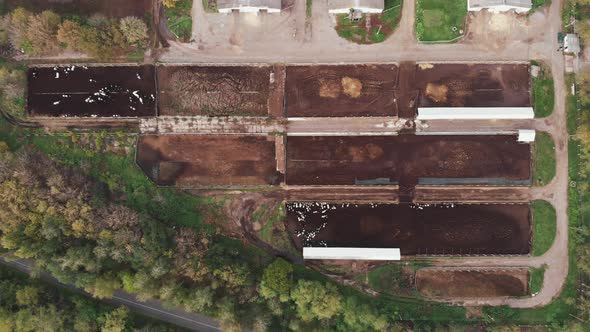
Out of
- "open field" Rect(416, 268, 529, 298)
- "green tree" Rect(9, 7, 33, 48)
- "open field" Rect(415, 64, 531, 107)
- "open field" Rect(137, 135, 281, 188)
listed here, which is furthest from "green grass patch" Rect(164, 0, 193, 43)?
"open field" Rect(416, 268, 529, 298)

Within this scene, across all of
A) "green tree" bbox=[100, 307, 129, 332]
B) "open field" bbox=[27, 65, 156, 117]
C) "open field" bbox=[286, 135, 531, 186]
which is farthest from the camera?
"open field" bbox=[27, 65, 156, 117]

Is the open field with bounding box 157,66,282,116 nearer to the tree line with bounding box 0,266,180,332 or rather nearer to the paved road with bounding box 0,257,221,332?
the paved road with bounding box 0,257,221,332

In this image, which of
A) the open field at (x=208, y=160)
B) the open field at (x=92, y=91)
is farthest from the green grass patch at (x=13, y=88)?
the open field at (x=208, y=160)

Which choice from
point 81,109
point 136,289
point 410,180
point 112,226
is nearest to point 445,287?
point 410,180

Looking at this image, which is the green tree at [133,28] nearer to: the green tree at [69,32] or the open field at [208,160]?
the green tree at [69,32]

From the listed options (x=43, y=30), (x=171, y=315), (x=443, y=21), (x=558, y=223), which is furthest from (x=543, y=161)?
(x=43, y=30)

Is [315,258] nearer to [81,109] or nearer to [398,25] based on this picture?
[398,25]
